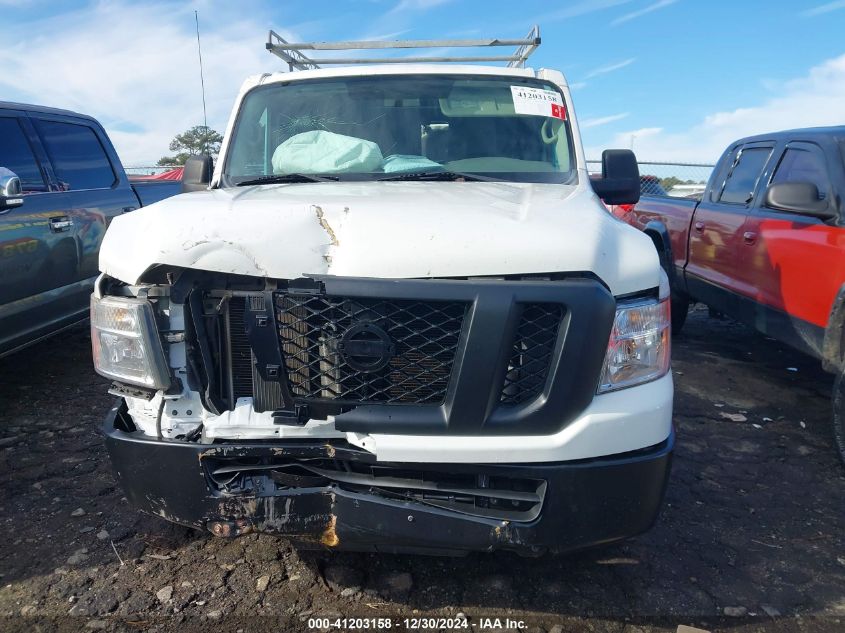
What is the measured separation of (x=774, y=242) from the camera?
4.43m

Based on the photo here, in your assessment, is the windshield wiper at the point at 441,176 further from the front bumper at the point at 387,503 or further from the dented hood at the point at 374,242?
the front bumper at the point at 387,503

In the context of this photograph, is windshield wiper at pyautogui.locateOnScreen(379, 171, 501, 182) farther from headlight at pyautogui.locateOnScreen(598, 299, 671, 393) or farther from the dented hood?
headlight at pyautogui.locateOnScreen(598, 299, 671, 393)

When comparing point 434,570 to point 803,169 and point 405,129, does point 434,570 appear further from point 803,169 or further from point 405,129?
point 803,169

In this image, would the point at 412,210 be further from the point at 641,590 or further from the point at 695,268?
the point at 695,268

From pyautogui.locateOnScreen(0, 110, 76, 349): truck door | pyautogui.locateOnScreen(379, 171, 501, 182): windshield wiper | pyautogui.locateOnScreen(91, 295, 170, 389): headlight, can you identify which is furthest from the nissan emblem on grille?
pyautogui.locateOnScreen(0, 110, 76, 349): truck door

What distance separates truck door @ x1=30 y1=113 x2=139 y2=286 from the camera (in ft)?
16.3

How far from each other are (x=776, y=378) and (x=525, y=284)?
4.24 m

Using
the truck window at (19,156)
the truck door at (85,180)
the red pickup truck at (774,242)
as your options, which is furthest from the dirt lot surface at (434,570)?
the truck window at (19,156)

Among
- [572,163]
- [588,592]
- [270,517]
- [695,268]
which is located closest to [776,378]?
[695,268]

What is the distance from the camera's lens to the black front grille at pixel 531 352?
1.98 metres

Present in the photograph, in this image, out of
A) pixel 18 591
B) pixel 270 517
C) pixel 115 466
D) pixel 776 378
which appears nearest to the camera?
pixel 270 517

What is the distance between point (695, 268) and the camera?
5770mm

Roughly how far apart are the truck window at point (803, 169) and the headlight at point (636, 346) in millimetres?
2603

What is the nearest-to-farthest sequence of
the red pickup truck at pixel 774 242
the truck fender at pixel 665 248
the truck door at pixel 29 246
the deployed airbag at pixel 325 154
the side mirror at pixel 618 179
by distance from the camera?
the deployed airbag at pixel 325 154 < the side mirror at pixel 618 179 < the red pickup truck at pixel 774 242 < the truck door at pixel 29 246 < the truck fender at pixel 665 248
